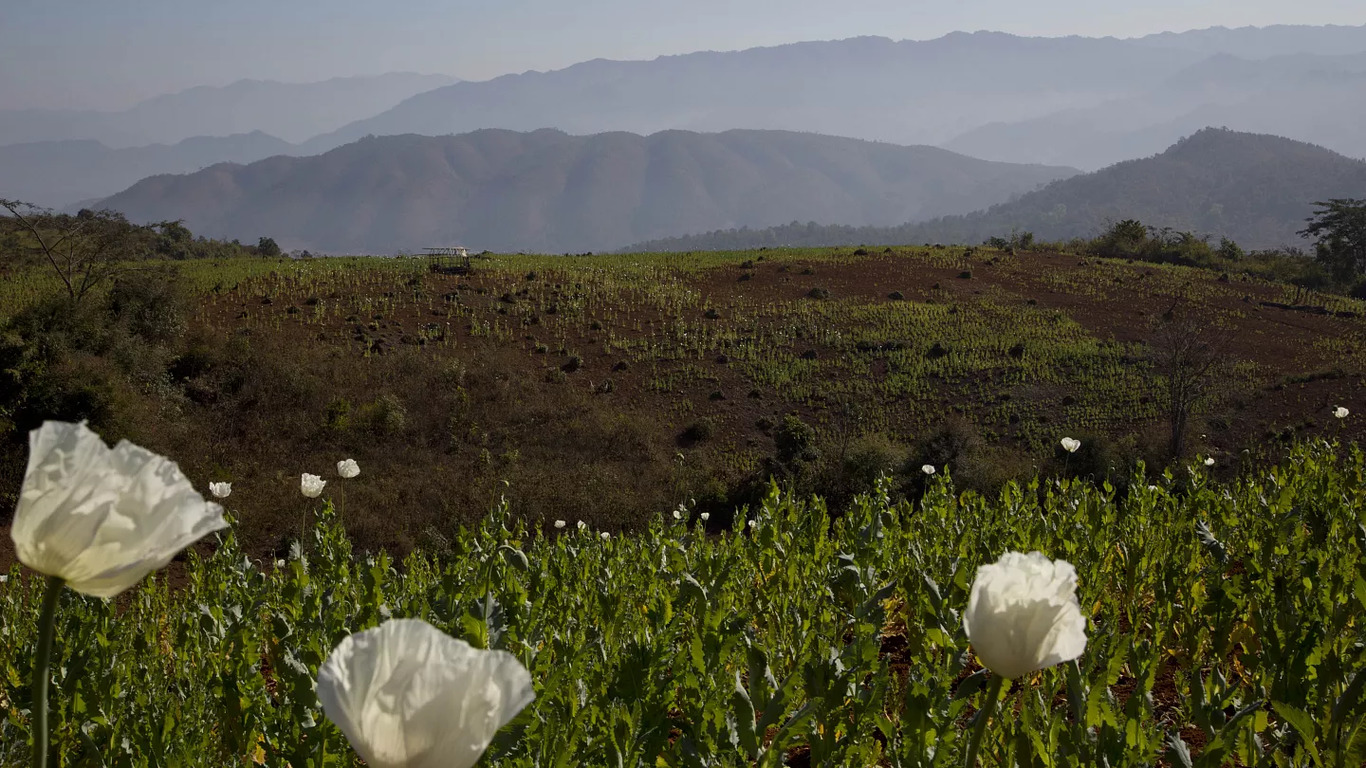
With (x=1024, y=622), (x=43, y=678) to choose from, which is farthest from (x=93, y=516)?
(x=1024, y=622)

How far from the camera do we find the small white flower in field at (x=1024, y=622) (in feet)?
4.18

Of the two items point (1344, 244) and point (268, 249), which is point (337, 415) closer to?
point (268, 249)

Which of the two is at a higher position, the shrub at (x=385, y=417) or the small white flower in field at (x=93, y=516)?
the small white flower in field at (x=93, y=516)

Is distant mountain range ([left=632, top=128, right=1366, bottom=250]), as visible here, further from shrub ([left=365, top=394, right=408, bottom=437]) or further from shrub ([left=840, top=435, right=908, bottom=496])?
shrub ([left=365, top=394, right=408, bottom=437])

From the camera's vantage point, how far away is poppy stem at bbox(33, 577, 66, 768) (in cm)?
88

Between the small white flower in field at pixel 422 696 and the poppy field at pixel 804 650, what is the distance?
2.46ft

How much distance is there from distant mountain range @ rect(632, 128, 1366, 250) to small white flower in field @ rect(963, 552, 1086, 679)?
150415 millimetres

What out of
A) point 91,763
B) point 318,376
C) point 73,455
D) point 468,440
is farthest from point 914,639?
point 318,376

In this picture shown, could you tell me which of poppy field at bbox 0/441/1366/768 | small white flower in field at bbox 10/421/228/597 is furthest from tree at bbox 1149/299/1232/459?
small white flower in field at bbox 10/421/228/597

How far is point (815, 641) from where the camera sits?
9.01ft

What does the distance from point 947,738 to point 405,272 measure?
29.4 meters

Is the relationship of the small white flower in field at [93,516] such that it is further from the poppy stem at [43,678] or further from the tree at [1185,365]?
the tree at [1185,365]

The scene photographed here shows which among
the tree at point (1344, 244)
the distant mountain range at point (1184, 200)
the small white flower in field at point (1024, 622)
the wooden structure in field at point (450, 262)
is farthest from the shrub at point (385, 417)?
the distant mountain range at point (1184, 200)

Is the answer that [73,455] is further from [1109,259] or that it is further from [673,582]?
[1109,259]
